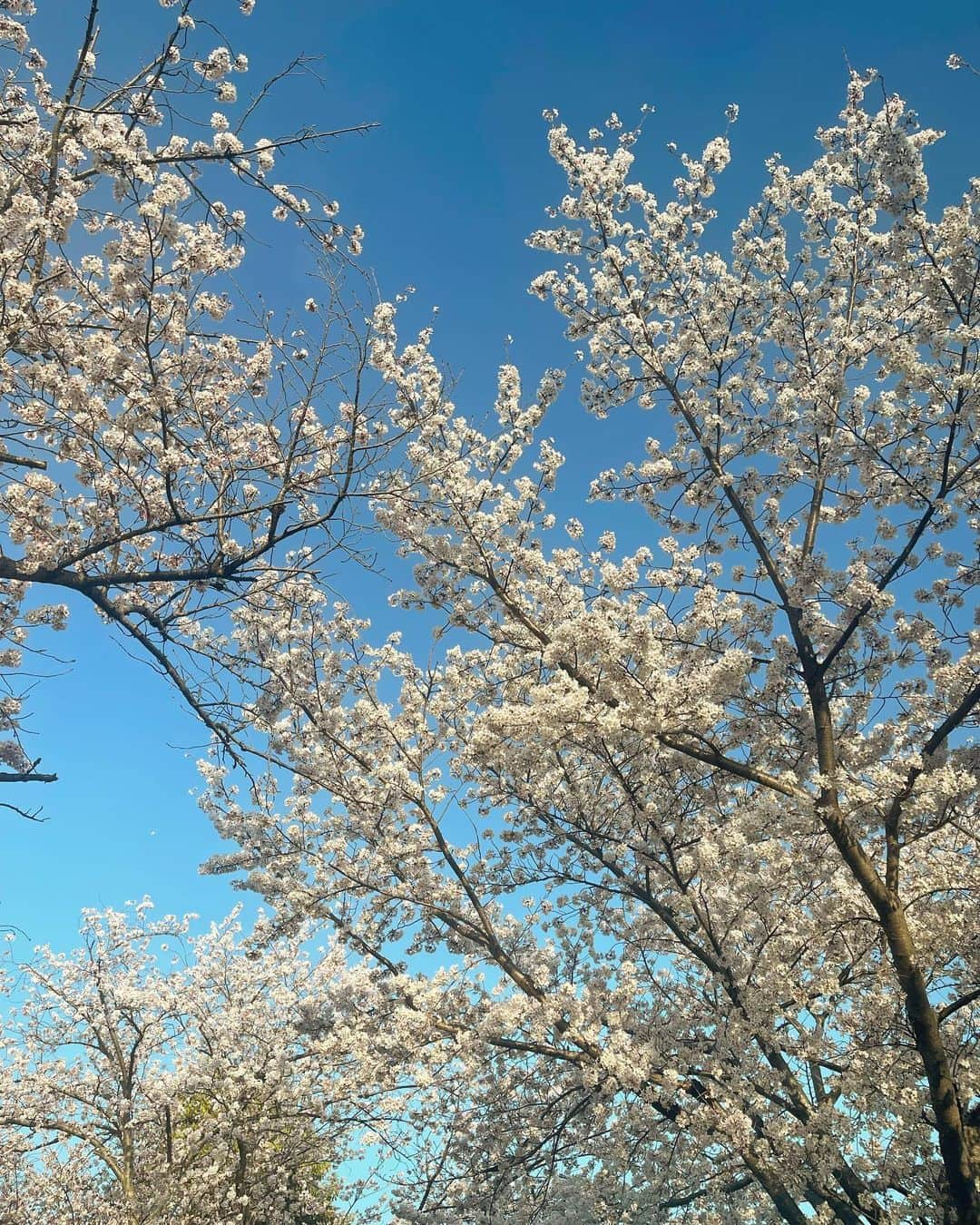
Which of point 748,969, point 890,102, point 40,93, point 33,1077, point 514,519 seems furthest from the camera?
point 33,1077

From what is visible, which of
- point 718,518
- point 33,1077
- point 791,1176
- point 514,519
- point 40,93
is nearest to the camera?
point 40,93

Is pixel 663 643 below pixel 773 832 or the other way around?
the other way around

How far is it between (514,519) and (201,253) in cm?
411

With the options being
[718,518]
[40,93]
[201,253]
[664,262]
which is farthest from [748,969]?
[40,93]

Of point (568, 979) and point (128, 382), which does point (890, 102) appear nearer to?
point (128, 382)

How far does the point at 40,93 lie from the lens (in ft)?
17.9

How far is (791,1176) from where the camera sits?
20.7 ft

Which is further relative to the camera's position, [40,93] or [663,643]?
[663,643]

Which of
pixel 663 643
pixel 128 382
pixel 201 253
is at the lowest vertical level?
pixel 663 643

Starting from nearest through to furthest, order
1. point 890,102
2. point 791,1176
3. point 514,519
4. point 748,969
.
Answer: point 890,102
point 791,1176
point 748,969
point 514,519

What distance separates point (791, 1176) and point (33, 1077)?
14282 mm

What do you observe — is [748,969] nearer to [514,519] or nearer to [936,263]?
[514,519]

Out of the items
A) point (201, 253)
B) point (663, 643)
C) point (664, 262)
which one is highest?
point (664, 262)

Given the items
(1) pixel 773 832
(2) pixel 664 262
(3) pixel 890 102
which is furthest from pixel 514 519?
(3) pixel 890 102
